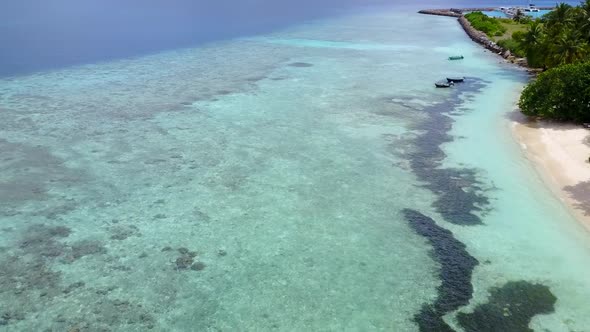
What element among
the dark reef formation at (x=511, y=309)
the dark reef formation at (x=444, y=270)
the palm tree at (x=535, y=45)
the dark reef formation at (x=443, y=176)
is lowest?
the dark reef formation at (x=511, y=309)

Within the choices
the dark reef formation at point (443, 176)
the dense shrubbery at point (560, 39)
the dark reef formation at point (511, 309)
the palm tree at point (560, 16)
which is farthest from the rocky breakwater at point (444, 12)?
the dark reef formation at point (511, 309)

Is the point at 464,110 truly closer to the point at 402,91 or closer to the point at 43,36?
the point at 402,91

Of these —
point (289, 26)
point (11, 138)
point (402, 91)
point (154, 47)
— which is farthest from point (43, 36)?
point (402, 91)

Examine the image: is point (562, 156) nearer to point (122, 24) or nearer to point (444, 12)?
point (122, 24)

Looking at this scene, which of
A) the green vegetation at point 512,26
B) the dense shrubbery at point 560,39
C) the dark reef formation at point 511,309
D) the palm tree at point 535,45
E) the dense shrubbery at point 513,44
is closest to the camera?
the dark reef formation at point 511,309

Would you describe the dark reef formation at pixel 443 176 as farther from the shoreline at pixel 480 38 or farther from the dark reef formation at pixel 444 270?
the shoreline at pixel 480 38

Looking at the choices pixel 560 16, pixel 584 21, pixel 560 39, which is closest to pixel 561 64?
pixel 560 39
